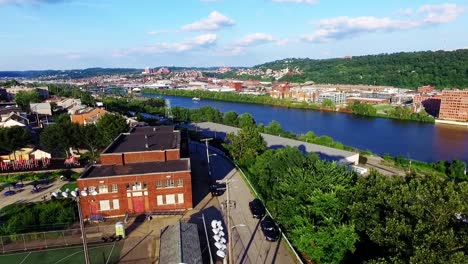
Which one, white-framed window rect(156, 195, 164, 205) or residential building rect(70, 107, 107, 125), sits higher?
residential building rect(70, 107, 107, 125)

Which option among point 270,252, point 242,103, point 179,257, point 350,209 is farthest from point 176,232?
point 242,103

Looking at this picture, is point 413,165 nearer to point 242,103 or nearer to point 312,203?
point 312,203

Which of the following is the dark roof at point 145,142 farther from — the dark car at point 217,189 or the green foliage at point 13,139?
the green foliage at point 13,139

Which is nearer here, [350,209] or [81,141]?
[350,209]

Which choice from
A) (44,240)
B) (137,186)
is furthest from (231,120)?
(44,240)

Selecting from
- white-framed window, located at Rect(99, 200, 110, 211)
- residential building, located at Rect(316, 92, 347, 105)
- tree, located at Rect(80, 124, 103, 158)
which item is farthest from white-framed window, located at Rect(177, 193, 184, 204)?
residential building, located at Rect(316, 92, 347, 105)

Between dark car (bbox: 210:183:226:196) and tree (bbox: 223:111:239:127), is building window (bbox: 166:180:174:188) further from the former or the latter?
tree (bbox: 223:111:239:127)
